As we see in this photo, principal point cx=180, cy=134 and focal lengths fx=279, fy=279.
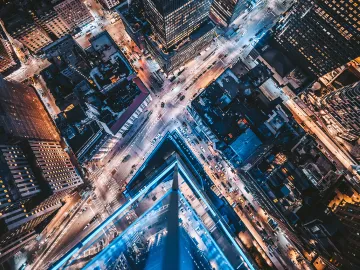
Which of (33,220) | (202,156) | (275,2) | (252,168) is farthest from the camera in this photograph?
(275,2)

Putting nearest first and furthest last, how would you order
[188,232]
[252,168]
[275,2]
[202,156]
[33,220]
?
[188,232] → [33,220] → [252,168] → [202,156] → [275,2]

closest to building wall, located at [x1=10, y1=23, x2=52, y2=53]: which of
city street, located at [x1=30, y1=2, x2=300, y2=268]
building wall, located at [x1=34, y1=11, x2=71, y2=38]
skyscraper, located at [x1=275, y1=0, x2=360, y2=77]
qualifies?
building wall, located at [x1=34, y1=11, x2=71, y2=38]

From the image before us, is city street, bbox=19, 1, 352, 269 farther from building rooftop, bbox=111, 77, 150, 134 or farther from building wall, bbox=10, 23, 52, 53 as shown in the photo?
building rooftop, bbox=111, 77, 150, 134

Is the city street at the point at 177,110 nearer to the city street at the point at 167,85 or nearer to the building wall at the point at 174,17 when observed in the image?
the city street at the point at 167,85

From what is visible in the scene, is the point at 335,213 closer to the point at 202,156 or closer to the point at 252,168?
the point at 252,168

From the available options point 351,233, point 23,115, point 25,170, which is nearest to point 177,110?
point 23,115

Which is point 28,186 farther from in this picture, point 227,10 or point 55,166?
point 227,10

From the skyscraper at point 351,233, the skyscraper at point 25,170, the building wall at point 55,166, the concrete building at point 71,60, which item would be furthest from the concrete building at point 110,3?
the skyscraper at point 351,233

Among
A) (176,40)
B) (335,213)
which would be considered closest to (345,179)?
(335,213)
